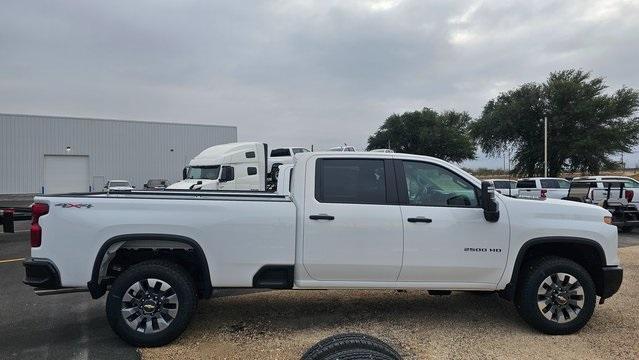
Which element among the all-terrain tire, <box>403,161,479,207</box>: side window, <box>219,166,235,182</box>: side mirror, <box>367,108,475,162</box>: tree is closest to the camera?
the all-terrain tire

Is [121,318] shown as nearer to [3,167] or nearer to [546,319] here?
[546,319]

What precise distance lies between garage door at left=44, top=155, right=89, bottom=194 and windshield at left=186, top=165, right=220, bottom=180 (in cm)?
2501

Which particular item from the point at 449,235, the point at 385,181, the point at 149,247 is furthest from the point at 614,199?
the point at 149,247

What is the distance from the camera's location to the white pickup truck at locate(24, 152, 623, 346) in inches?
190

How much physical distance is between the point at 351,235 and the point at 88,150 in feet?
134

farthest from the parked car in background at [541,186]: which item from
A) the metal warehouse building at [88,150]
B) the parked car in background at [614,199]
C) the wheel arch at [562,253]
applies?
the metal warehouse building at [88,150]

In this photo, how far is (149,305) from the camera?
191 inches

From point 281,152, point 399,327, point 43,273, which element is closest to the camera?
point 43,273

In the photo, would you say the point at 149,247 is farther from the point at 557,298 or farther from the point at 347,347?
the point at 557,298

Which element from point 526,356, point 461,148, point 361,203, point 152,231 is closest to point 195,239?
point 152,231

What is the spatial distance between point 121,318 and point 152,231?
86cm

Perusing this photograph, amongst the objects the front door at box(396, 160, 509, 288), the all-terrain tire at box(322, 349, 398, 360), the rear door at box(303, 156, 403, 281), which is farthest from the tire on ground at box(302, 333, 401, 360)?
the front door at box(396, 160, 509, 288)

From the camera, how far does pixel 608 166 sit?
38906 millimetres

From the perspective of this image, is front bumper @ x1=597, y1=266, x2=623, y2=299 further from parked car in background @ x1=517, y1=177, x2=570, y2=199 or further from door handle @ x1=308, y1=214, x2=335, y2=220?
parked car in background @ x1=517, y1=177, x2=570, y2=199
